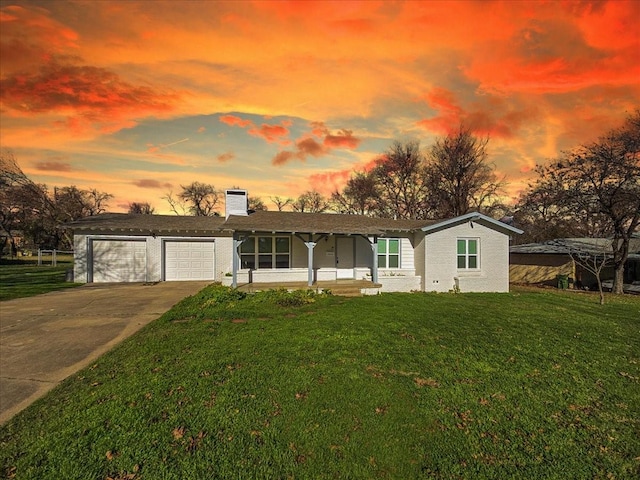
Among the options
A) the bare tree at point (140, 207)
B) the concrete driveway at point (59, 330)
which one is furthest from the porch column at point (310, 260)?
the bare tree at point (140, 207)

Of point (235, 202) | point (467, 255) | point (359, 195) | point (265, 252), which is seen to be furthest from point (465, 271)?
point (359, 195)

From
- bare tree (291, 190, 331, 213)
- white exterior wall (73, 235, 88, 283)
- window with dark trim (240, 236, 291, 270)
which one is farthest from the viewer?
bare tree (291, 190, 331, 213)

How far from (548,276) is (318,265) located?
20.7 m

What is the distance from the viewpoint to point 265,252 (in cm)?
1539

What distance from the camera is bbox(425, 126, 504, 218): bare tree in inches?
1206

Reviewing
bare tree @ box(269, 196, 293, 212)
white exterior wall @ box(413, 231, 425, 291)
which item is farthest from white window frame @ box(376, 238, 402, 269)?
bare tree @ box(269, 196, 293, 212)

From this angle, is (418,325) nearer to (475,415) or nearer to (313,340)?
(313,340)

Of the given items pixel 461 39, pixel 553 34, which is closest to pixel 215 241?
pixel 461 39

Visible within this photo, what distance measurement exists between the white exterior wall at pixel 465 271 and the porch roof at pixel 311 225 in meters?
1.56

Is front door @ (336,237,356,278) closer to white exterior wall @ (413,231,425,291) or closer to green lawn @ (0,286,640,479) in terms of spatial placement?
white exterior wall @ (413,231,425,291)

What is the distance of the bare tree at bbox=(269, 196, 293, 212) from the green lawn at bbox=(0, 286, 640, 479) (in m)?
51.8

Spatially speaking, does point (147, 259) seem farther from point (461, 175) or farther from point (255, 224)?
point (461, 175)

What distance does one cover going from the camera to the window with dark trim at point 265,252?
1524cm

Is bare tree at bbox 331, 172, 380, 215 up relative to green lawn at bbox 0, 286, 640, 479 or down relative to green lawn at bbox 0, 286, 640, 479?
up
